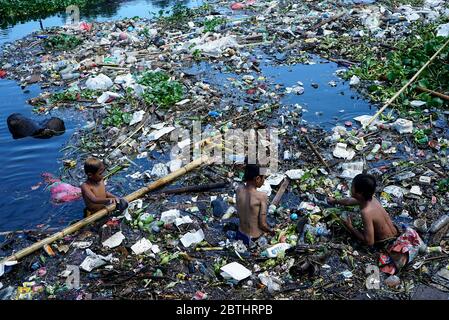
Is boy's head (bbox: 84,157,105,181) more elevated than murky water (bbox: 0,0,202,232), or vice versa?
boy's head (bbox: 84,157,105,181)

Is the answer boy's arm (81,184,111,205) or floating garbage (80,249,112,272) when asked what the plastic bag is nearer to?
boy's arm (81,184,111,205)

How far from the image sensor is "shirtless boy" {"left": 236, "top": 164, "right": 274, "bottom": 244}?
12.5 ft

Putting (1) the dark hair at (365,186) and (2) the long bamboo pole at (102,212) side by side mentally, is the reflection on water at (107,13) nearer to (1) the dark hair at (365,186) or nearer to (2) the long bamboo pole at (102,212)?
(2) the long bamboo pole at (102,212)

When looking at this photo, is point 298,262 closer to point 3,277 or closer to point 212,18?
point 3,277

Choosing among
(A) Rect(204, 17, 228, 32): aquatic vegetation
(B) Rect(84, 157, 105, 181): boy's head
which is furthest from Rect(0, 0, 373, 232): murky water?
(A) Rect(204, 17, 228, 32): aquatic vegetation

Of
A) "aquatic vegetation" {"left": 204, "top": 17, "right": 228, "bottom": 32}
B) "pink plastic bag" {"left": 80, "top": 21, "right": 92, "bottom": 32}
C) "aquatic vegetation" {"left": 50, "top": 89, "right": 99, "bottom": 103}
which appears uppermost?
"aquatic vegetation" {"left": 204, "top": 17, "right": 228, "bottom": 32}

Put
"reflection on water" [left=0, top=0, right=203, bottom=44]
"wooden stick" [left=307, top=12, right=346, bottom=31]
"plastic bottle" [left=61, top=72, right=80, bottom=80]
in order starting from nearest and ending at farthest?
"plastic bottle" [left=61, top=72, right=80, bottom=80]
"wooden stick" [left=307, top=12, right=346, bottom=31]
"reflection on water" [left=0, top=0, right=203, bottom=44]

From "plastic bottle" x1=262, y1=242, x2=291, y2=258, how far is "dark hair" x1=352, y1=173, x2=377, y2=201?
2.78ft

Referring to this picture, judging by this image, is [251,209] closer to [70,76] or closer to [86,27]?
[70,76]

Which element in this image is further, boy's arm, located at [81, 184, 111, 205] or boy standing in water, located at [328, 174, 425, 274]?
boy's arm, located at [81, 184, 111, 205]

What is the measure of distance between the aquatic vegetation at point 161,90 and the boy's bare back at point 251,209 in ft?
11.3

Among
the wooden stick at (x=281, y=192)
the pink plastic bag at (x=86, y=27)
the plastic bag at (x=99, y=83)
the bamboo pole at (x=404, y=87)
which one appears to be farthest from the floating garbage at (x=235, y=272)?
the pink plastic bag at (x=86, y=27)

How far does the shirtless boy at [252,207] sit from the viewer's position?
12.5ft

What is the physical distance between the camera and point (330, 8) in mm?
11773
